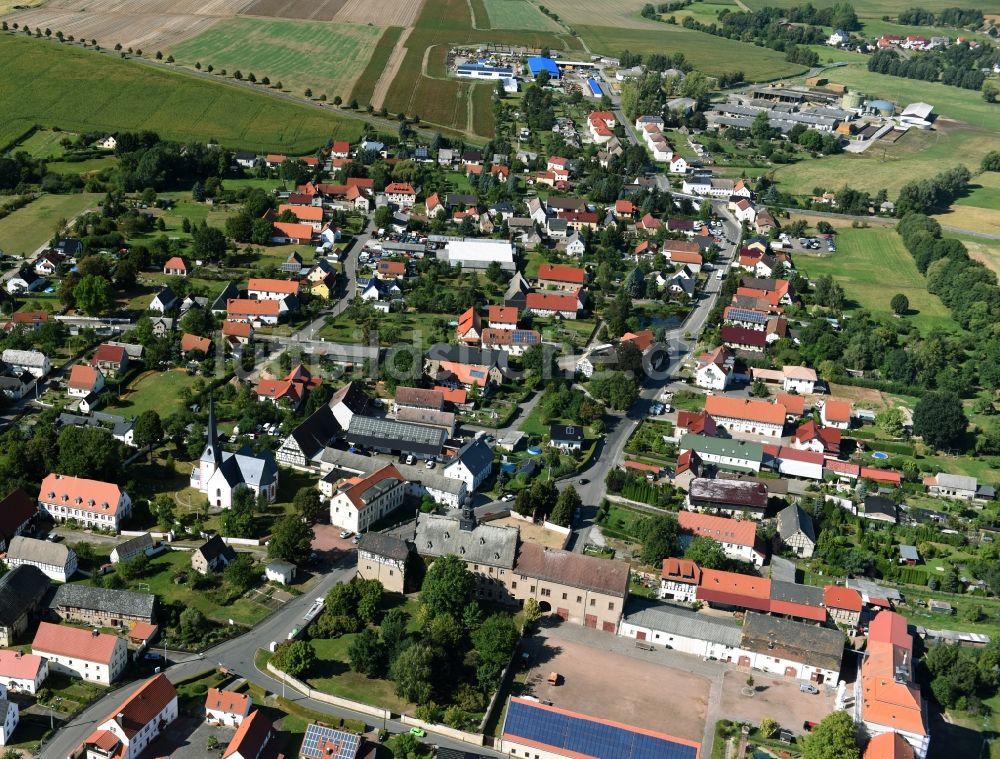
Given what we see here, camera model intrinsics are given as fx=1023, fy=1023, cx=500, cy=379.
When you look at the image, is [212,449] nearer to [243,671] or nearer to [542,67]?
[243,671]

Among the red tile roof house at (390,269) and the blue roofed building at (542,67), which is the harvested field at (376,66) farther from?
the red tile roof house at (390,269)

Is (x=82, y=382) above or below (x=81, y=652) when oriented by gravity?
above

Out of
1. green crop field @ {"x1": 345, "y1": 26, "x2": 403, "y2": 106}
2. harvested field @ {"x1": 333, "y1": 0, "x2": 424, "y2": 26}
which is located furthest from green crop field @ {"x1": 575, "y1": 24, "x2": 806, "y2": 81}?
green crop field @ {"x1": 345, "y1": 26, "x2": 403, "y2": 106}

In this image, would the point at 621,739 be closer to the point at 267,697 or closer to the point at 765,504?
the point at 267,697

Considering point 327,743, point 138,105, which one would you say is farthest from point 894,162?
point 327,743

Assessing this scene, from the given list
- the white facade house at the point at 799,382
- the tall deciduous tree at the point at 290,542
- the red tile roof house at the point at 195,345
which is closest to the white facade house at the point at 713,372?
the white facade house at the point at 799,382
